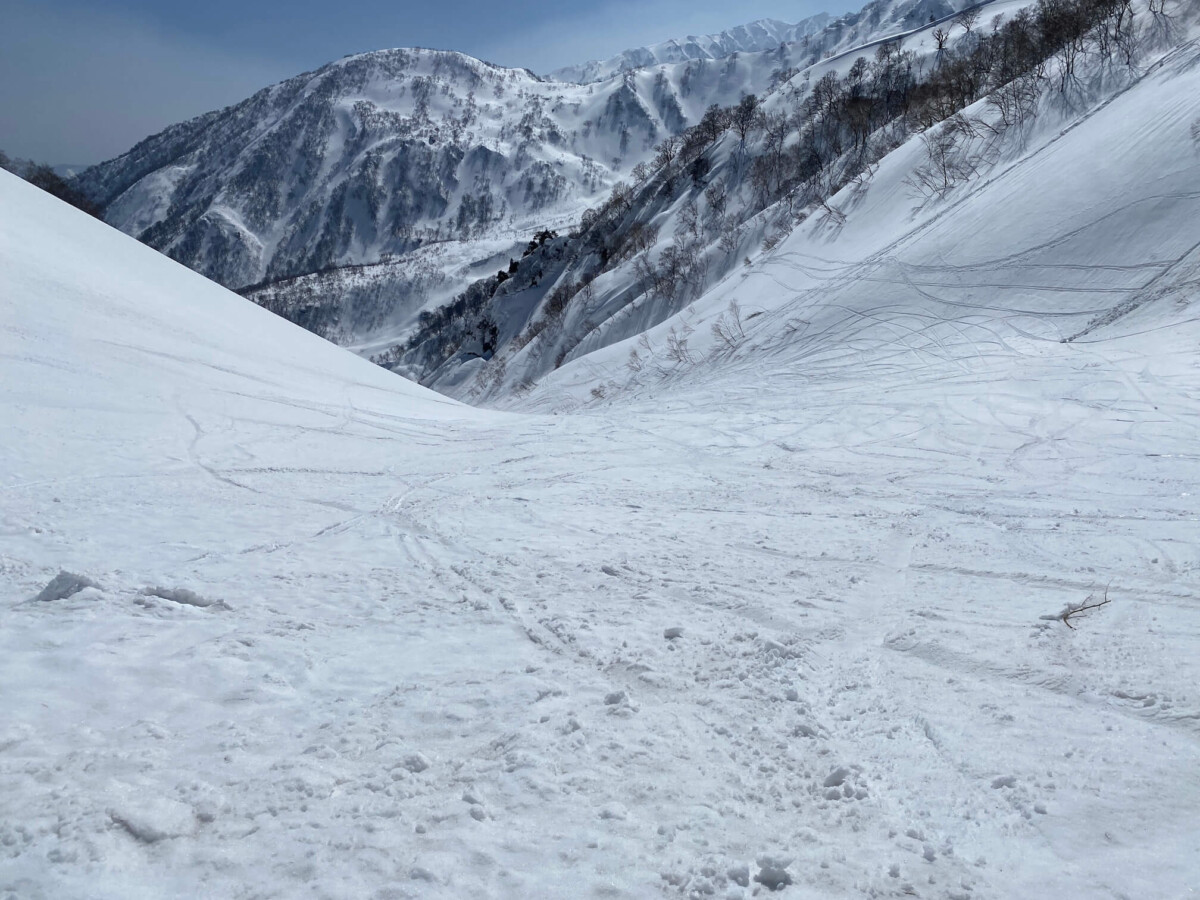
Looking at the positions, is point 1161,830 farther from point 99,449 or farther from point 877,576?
point 99,449

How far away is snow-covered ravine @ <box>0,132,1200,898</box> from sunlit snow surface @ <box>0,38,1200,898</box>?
26mm

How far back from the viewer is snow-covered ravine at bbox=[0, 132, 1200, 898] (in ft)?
10.3

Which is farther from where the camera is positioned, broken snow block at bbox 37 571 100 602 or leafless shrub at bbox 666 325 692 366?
leafless shrub at bbox 666 325 692 366

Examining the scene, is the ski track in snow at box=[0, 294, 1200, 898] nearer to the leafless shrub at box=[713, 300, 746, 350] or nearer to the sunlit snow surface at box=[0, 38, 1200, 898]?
the sunlit snow surface at box=[0, 38, 1200, 898]

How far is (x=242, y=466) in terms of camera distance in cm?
1002

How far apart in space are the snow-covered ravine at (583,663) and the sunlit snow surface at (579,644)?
0.03 meters

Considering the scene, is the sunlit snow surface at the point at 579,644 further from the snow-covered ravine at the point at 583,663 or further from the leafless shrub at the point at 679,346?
the leafless shrub at the point at 679,346

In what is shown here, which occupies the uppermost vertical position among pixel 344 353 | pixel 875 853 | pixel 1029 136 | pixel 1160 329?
pixel 1029 136

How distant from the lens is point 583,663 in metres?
4.93

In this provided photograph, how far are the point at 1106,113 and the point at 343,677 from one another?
32.3 m

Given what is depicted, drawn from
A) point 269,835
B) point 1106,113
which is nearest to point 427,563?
point 269,835

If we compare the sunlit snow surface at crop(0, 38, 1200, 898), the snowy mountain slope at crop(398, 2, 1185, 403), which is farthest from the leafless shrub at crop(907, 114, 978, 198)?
the sunlit snow surface at crop(0, 38, 1200, 898)

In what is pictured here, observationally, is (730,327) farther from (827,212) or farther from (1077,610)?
(1077,610)

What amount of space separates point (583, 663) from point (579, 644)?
286 mm
